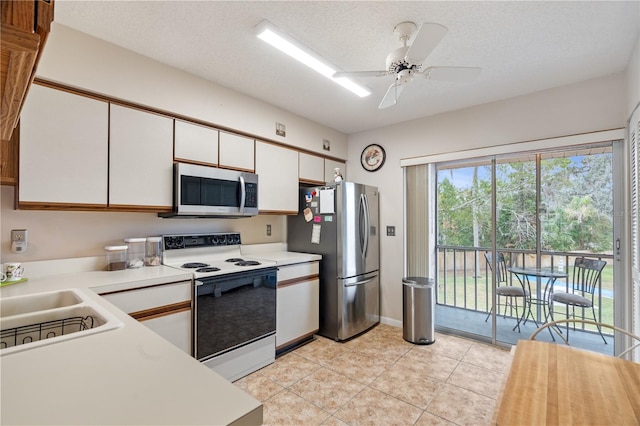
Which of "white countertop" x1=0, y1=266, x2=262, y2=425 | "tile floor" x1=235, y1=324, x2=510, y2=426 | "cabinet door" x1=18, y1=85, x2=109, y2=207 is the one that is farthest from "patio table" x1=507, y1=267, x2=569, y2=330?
"cabinet door" x1=18, y1=85, x2=109, y2=207

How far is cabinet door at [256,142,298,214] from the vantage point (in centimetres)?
316

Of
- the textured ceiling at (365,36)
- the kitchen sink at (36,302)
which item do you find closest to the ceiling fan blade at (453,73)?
the textured ceiling at (365,36)

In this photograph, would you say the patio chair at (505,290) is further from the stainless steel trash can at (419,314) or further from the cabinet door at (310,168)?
the cabinet door at (310,168)

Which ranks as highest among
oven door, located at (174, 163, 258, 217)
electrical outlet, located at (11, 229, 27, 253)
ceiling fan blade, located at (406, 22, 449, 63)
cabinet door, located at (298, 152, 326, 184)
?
ceiling fan blade, located at (406, 22, 449, 63)

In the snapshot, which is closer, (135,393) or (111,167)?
(135,393)

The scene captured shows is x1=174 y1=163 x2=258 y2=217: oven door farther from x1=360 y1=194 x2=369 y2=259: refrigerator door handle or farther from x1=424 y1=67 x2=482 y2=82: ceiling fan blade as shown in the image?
x1=424 y1=67 x2=482 y2=82: ceiling fan blade

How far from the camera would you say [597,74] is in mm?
2537

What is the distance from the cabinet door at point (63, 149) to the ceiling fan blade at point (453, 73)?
222cm

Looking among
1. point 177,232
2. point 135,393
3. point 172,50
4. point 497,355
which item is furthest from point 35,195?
point 497,355

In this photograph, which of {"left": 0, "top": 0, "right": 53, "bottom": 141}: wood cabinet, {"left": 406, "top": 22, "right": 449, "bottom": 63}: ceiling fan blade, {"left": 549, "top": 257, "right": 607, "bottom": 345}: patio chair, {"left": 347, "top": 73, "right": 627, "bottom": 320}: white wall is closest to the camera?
{"left": 0, "top": 0, "right": 53, "bottom": 141}: wood cabinet

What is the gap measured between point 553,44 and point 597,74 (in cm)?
81

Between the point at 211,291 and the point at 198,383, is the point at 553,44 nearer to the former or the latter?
the point at 198,383

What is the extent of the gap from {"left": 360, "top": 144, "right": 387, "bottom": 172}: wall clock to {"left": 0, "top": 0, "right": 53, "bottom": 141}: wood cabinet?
3.67 m

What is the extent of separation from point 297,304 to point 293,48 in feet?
7.47
